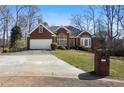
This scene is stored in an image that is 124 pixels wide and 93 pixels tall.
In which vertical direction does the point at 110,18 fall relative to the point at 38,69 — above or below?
above

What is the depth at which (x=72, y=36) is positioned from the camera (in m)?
33.2

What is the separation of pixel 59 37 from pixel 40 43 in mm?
2538

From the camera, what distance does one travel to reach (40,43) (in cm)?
3136

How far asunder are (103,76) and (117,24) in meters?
23.1

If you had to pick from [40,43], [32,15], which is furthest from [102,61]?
[32,15]

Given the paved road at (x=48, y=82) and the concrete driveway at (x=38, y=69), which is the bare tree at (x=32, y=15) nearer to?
the concrete driveway at (x=38, y=69)

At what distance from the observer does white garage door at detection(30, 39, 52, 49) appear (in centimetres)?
3119

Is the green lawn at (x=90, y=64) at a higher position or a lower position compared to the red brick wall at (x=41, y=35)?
lower

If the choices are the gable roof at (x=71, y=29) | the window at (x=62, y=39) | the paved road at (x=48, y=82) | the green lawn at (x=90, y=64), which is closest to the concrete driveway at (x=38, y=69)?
the green lawn at (x=90, y=64)

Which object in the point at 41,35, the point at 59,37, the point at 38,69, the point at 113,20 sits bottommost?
the point at 38,69

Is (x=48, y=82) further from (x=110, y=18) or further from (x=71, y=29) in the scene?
(x=71, y=29)

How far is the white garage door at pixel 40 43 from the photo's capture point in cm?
3119

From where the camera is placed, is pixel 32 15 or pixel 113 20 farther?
pixel 32 15
